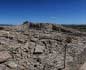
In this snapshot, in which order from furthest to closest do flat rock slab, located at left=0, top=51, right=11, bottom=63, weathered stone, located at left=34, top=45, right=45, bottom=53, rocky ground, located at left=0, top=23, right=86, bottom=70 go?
weathered stone, located at left=34, top=45, right=45, bottom=53
rocky ground, located at left=0, top=23, right=86, bottom=70
flat rock slab, located at left=0, top=51, right=11, bottom=63

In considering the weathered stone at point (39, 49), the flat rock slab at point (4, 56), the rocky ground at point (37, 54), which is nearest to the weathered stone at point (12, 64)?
the rocky ground at point (37, 54)

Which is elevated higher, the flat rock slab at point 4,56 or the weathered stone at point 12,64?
the flat rock slab at point 4,56

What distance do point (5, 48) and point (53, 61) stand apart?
Result: 242 cm

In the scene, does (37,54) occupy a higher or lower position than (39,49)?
lower

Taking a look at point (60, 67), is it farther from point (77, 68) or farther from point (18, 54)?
point (18, 54)

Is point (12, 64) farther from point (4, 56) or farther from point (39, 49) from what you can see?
point (39, 49)

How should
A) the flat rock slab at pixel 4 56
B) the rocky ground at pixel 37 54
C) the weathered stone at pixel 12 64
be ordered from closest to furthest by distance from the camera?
the weathered stone at pixel 12 64, the flat rock slab at pixel 4 56, the rocky ground at pixel 37 54

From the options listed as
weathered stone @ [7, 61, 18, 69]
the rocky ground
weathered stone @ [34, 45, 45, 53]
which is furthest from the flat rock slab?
weathered stone @ [34, 45, 45, 53]

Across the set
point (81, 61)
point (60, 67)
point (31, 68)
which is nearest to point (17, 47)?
point (31, 68)

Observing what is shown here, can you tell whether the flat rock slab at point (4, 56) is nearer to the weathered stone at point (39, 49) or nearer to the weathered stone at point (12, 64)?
the weathered stone at point (12, 64)

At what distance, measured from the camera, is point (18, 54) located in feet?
26.4

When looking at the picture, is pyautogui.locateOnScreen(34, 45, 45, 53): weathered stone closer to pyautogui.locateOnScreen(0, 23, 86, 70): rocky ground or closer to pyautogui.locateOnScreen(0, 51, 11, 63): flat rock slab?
pyautogui.locateOnScreen(0, 23, 86, 70): rocky ground

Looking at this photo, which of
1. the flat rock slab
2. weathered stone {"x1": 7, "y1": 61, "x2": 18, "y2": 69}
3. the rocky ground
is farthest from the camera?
the rocky ground

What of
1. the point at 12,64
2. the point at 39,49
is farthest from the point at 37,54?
the point at 12,64
